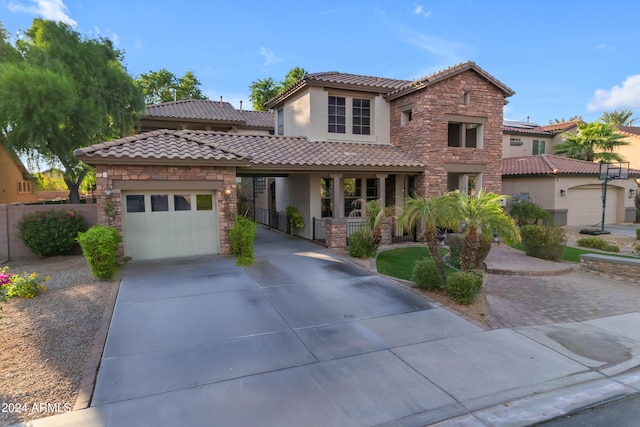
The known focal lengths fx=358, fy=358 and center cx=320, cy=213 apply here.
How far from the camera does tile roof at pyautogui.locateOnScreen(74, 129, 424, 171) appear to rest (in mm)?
10438

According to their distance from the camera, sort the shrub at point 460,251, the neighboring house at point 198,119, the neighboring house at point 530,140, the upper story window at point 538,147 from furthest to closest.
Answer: the upper story window at point 538,147, the neighboring house at point 530,140, the neighboring house at point 198,119, the shrub at point 460,251

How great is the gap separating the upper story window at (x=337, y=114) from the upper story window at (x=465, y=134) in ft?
17.3

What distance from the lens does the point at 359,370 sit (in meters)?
5.04

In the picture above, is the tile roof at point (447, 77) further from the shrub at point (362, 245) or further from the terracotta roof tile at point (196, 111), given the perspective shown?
the terracotta roof tile at point (196, 111)

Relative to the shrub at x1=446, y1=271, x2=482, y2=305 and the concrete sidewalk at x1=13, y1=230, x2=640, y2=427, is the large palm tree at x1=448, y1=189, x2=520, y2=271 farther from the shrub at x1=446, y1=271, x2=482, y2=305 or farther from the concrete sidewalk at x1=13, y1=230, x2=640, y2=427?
the concrete sidewalk at x1=13, y1=230, x2=640, y2=427

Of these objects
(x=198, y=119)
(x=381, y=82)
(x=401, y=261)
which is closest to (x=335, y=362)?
(x=401, y=261)

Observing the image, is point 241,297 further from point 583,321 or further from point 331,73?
point 331,73

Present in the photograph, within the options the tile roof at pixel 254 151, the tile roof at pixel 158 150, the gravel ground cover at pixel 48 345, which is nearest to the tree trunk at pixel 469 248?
the tile roof at pixel 254 151

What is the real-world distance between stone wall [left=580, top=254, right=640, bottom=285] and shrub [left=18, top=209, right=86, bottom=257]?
53.6ft

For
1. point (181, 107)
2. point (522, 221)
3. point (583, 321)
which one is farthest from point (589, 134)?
point (181, 107)

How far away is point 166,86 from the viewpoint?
35.5 metres

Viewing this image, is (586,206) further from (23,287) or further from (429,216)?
(23,287)

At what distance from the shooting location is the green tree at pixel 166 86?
114 feet

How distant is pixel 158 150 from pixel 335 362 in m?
8.52
